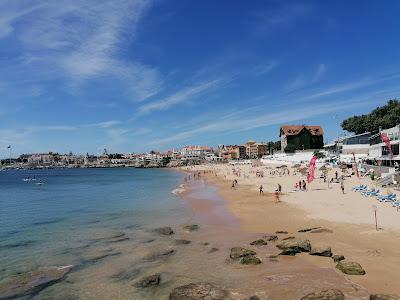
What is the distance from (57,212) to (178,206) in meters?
12.8

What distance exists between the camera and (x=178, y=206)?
3950cm

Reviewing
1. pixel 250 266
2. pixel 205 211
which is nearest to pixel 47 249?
pixel 250 266

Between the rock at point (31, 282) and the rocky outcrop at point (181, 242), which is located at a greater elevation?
the rocky outcrop at point (181, 242)

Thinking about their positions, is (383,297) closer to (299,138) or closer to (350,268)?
(350,268)

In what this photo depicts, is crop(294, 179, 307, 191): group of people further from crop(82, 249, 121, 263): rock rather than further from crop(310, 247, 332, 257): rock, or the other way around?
crop(82, 249, 121, 263): rock

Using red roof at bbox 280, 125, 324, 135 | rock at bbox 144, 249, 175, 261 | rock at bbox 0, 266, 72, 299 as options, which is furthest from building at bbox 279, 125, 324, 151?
rock at bbox 0, 266, 72, 299

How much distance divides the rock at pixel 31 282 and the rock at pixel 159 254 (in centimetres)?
387

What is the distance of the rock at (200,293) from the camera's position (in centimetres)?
1270

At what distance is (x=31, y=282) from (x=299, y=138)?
443 ft

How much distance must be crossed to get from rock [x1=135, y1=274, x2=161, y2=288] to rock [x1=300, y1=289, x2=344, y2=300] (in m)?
6.00

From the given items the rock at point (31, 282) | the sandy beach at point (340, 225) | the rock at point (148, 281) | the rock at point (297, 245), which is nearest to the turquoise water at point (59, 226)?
the rock at point (31, 282)

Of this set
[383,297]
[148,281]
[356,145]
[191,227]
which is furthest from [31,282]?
[356,145]

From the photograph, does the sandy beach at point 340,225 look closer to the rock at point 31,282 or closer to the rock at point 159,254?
the rock at point 159,254

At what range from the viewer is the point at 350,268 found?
14.3 metres
